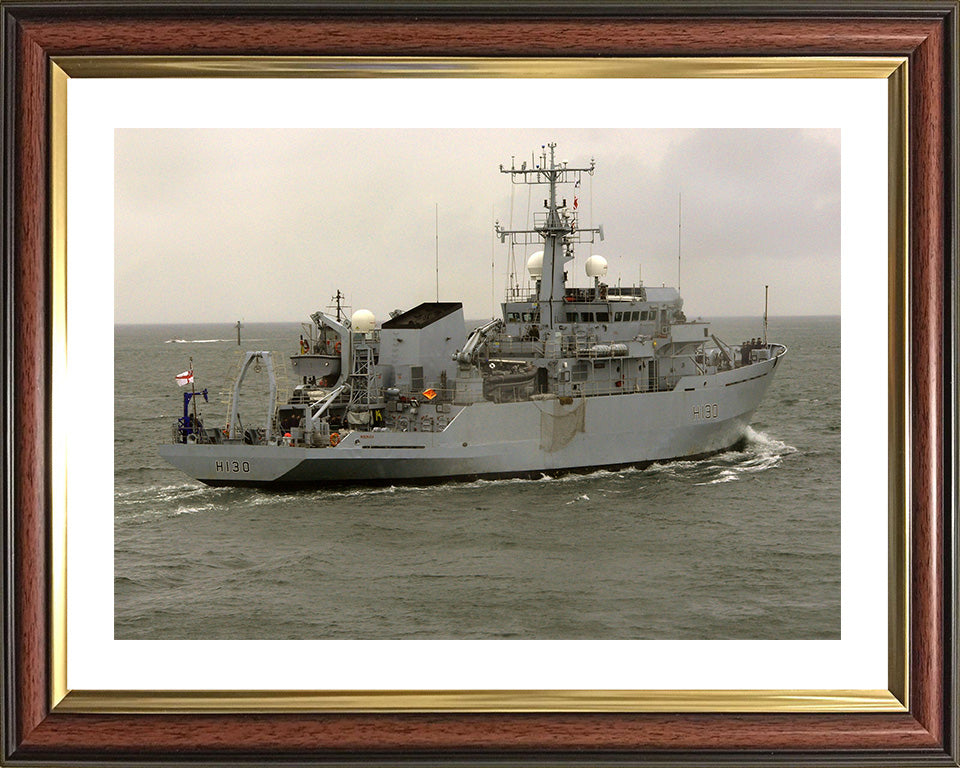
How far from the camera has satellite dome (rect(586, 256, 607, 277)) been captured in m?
7.81

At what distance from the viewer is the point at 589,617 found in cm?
419

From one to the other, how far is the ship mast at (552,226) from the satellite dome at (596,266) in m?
0.23

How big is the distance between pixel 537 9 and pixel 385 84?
Result: 0.69 meters

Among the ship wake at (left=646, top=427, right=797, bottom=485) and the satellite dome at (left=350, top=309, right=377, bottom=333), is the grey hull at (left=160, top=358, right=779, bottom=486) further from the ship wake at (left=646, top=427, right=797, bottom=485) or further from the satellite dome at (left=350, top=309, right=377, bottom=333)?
the satellite dome at (left=350, top=309, right=377, bottom=333)

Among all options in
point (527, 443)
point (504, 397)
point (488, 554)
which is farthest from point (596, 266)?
point (504, 397)

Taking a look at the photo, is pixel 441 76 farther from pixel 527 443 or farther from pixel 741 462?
pixel 527 443

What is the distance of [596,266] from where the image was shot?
8445 mm

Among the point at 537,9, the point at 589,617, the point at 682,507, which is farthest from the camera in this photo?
the point at 682,507

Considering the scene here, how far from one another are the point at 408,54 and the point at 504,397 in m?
9.21

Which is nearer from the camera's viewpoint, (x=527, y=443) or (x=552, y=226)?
(x=552, y=226)

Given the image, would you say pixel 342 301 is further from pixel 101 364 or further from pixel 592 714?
pixel 592 714

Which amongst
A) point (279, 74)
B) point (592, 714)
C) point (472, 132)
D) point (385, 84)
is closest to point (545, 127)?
point (472, 132)

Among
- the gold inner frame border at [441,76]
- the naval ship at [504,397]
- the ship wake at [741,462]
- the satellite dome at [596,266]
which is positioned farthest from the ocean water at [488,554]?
the naval ship at [504,397]

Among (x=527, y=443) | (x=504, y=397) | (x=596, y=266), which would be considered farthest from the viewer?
(x=504, y=397)
